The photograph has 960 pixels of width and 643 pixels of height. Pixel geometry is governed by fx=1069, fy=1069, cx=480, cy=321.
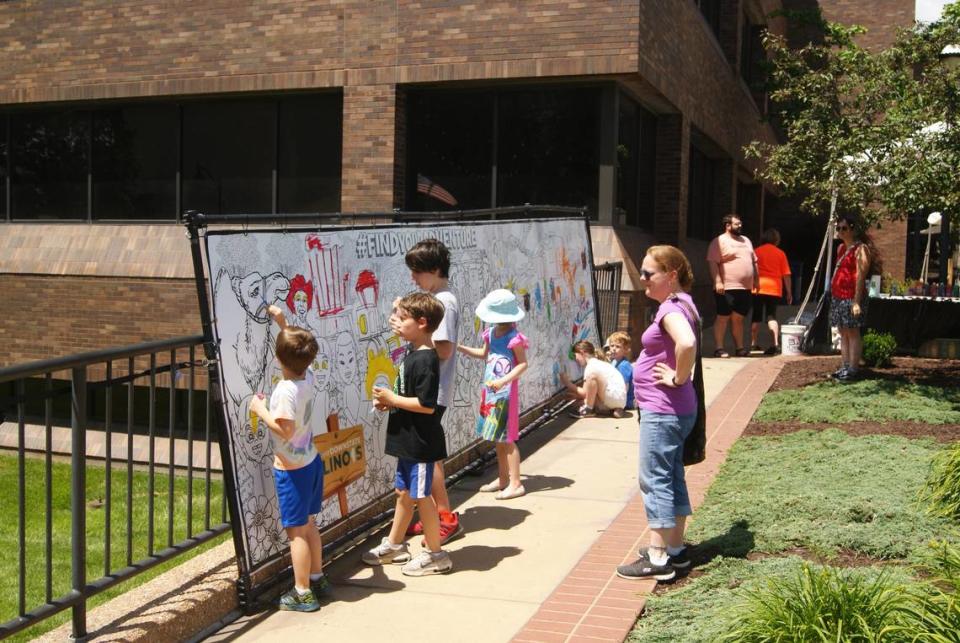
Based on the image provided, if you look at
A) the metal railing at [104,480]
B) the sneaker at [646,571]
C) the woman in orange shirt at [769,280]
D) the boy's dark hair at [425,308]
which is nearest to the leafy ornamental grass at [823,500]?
the sneaker at [646,571]

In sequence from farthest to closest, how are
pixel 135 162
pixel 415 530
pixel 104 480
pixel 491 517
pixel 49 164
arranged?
pixel 49 164 → pixel 135 162 → pixel 104 480 → pixel 491 517 → pixel 415 530

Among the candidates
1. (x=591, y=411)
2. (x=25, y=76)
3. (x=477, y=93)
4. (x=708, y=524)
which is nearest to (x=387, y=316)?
(x=708, y=524)

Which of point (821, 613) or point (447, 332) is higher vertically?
point (447, 332)

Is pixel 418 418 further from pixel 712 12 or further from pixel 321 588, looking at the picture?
pixel 712 12

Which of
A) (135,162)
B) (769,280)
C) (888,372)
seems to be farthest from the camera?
(135,162)

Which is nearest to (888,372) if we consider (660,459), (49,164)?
(660,459)

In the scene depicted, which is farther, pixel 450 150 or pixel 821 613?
pixel 450 150

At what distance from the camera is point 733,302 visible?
14.3 m

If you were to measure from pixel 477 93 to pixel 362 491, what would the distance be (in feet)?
29.8

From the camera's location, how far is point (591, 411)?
1041 cm

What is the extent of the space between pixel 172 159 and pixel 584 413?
8665mm

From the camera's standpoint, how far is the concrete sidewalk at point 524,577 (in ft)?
16.5

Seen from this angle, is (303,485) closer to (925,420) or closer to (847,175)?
(925,420)

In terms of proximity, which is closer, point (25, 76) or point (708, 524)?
point (708, 524)
